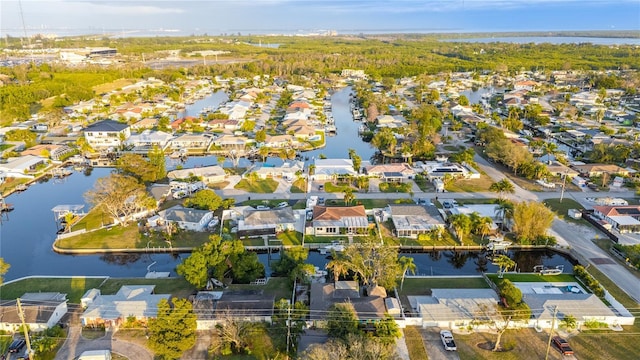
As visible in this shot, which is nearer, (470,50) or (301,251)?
(301,251)

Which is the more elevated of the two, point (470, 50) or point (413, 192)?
point (470, 50)

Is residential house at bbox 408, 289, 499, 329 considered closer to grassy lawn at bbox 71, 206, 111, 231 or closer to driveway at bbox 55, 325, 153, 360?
driveway at bbox 55, 325, 153, 360

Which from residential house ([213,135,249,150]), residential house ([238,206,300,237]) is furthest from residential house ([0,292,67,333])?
residential house ([213,135,249,150])

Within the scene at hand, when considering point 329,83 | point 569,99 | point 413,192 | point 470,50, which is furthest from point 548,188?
point 470,50

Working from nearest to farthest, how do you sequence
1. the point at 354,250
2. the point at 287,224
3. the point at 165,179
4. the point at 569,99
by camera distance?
the point at 354,250, the point at 287,224, the point at 165,179, the point at 569,99

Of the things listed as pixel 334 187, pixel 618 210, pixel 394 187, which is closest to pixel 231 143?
pixel 334 187

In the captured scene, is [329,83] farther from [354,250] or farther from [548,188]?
[354,250]

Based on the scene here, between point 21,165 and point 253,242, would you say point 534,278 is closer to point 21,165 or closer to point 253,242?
point 253,242
